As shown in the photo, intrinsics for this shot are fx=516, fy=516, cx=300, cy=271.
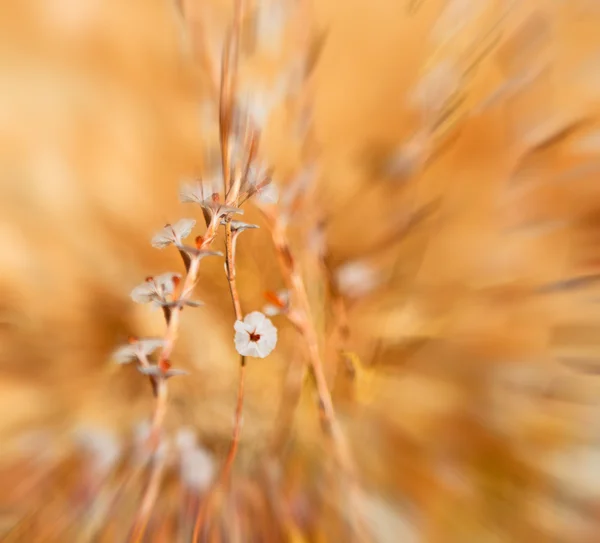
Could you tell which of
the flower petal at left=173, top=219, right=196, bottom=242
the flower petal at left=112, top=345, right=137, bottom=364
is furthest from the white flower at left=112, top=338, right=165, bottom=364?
the flower petal at left=173, top=219, right=196, bottom=242

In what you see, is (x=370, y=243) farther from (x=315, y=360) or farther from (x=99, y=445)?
(x=99, y=445)

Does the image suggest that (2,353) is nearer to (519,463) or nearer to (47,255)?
(47,255)

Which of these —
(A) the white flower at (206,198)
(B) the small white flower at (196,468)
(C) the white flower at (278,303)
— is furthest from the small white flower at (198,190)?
(B) the small white flower at (196,468)

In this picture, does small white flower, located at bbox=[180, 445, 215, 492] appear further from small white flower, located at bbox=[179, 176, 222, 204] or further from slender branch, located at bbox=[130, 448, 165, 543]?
small white flower, located at bbox=[179, 176, 222, 204]

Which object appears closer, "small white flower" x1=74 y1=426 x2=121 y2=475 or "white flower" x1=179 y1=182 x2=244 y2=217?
"white flower" x1=179 y1=182 x2=244 y2=217

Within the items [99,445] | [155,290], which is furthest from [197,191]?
[99,445]
